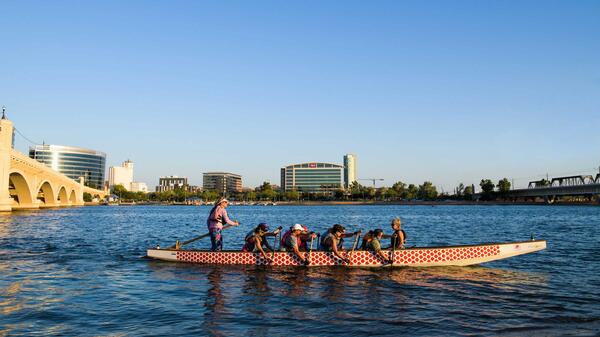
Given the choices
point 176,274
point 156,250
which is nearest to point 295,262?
point 176,274

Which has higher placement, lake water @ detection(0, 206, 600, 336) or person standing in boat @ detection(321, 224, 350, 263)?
person standing in boat @ detection(321, 224, 350, 263)

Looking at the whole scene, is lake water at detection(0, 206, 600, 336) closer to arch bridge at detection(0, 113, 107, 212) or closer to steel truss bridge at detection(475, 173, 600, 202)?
arch bridge at detection(0, 113, 107, 212)

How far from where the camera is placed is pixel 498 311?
12.7 metres

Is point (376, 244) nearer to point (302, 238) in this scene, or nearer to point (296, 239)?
point (302, 238)

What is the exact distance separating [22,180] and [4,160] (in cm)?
1896

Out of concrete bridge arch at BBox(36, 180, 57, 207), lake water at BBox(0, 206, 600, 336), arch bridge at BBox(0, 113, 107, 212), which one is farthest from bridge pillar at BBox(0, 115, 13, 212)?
lake water at BBox(0, 206, 600, 336)

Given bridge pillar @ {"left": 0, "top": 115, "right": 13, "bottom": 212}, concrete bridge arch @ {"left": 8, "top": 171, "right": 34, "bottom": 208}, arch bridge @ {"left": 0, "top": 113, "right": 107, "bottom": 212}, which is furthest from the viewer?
concrete bridge arch @ {"left": 8, "top": 171, "right": 34, "bottom": 208}

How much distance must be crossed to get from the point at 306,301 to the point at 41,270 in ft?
45.9

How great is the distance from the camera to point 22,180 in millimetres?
84438

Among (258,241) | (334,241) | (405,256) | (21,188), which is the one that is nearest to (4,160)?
(21,188)

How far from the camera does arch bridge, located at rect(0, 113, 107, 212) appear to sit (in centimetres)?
6831

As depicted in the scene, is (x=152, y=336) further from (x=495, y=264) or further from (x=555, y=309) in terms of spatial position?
(x=495, y=264)

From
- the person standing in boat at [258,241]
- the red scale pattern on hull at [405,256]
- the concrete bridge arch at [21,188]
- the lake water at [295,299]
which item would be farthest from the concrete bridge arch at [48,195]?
the red scale pattern on hull at [405,256]

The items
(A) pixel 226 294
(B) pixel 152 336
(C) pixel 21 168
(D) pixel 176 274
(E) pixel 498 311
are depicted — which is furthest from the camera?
(C) pixel 21 168
